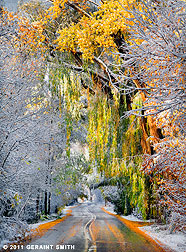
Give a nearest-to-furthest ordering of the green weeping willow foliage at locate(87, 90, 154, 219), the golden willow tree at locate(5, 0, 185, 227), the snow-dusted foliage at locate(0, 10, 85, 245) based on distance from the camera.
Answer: the snow-dusted foliage at locate(0, 10, 85, 245)
the golden willow tree at locate(5, 0, 185, 227)
the green weeping willow foliage at locate(87, 90, 154, 219)

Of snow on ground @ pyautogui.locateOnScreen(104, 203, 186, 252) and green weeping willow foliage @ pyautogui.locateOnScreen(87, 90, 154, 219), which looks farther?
green weeping willow foliage @ pyautogui.locateOnScreen(87, 90, 154, 219)

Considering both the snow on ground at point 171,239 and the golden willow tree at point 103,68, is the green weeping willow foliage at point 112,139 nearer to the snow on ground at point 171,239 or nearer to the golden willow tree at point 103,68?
the golden willow tree at point 103,68

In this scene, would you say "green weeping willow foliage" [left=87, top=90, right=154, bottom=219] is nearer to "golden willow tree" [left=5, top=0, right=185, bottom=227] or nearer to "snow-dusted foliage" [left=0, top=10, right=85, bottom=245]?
"golden willow tree" [left=5, top=0, right=185, bottom=227]

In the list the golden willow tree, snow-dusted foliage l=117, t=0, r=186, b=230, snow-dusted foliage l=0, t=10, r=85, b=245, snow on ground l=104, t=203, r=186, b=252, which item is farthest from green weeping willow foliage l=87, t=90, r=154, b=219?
snow-dusted foliage l=0, t=10, r=85, b=245

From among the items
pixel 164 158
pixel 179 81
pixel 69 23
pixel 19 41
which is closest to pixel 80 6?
pixel 69 23

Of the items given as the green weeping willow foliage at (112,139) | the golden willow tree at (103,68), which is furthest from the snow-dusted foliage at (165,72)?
the green weeping willow foliage at (112,139)

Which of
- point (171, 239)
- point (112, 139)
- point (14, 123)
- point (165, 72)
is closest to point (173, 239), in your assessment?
point (171, 239)

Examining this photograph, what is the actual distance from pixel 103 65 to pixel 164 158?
4.15 metres

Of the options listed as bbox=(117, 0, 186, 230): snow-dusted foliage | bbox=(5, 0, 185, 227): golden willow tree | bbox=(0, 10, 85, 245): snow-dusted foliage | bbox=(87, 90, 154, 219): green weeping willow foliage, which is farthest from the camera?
bbox=(87, 90, 154, 219): green weeping willow foliage

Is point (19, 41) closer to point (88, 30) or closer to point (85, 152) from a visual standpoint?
point (88, 30)

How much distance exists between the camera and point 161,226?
474 inches

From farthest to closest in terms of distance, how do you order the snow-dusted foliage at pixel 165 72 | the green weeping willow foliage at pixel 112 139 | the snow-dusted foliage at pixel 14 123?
the green weeping willow foliage at pixel 112 139
the snow-dusted foliage at pixel 14 123
the snow-dusted foliage at pixel 165 72

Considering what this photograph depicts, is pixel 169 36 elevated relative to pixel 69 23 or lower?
lower

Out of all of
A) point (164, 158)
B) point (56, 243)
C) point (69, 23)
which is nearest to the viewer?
point (164, 158)
